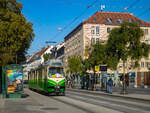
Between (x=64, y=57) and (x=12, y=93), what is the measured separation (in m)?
73.3

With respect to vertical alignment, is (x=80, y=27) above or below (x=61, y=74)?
above

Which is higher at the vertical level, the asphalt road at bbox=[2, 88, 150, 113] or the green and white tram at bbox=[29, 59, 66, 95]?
the green and white tram at bbox=[29, 59, 66, 95]

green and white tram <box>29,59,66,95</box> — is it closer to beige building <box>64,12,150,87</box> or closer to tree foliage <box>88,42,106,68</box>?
tree foliage <box>88,42,106,68</box>

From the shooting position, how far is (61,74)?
2598 centimetres

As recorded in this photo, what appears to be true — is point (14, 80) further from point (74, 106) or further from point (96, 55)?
point (96, 55)

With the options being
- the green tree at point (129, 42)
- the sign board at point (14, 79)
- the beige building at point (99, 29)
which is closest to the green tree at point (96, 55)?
the green tree at point (129, 42)

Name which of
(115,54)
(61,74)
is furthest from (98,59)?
(61,74)

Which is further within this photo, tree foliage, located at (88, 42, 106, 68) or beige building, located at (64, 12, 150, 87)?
beige building, located at (64, 12, 150, 87)

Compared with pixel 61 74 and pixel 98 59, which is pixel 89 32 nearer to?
pixel 98 59

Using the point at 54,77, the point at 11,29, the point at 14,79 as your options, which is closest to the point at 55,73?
the point at 54,77

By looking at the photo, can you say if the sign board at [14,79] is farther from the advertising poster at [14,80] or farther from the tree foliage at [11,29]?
the tree foliage at [11,29]

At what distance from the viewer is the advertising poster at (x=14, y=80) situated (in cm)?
2047

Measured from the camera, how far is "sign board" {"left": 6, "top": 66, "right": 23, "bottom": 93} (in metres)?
20.5

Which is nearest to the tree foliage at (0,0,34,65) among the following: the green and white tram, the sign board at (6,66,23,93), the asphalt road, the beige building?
the green and white tram
